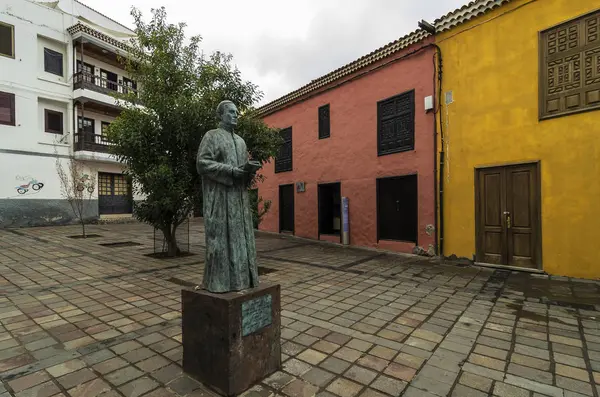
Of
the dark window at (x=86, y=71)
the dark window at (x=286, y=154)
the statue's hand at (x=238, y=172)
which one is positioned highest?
the dark window at (x=86, y=71)

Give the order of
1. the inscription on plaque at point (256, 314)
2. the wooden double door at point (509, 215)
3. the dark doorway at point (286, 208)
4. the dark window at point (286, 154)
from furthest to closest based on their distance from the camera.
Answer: the dark doorway at point (286, 208) < the dark window at point (286, 154) < the wooden double door at point (509, 215) < the inscription on plaque at point (256, 314)

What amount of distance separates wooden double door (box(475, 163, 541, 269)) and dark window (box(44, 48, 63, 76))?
66.9 ft

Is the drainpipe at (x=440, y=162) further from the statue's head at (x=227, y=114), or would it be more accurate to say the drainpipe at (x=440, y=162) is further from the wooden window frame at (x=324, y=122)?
the statue's head at (x=227, y=114)

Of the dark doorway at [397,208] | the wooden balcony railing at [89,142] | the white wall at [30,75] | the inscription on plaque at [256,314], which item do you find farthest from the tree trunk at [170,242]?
the white wall at [30,75]

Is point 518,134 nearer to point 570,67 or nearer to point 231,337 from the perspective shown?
point 570,67

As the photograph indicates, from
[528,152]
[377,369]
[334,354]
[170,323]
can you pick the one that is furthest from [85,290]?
[528,152]

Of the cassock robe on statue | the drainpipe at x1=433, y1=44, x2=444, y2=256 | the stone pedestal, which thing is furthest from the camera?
the drainpipe at x1=433, y1=44, x2=444, y2=256

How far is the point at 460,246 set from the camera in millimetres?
7926

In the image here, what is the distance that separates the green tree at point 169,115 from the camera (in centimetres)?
724

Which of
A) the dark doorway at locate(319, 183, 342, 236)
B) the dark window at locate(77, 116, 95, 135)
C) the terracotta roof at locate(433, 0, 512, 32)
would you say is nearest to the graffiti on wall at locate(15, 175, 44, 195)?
the dark window at locate(77, 116, 95, 135)

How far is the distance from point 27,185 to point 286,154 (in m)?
12.8

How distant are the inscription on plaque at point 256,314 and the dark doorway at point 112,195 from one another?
18429 millimetres

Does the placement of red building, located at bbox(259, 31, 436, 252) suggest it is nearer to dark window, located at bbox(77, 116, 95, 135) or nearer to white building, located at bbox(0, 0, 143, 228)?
white building, located at bbox(0, 0, 143, 228)

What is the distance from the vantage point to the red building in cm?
878
